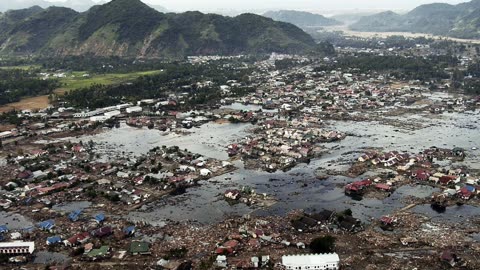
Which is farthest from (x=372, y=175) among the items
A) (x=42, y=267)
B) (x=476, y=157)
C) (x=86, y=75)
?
(x=86, y=75)

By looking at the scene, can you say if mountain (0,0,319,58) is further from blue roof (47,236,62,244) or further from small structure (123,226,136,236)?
blue roof (47,236,62,244)

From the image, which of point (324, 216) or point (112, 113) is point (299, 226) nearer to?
point (324, 216)

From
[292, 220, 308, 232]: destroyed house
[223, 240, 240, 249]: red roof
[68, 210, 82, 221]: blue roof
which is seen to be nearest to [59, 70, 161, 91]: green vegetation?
[68, 210, 82, 221]: blue roof

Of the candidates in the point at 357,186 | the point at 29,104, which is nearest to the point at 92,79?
the point at 29,104

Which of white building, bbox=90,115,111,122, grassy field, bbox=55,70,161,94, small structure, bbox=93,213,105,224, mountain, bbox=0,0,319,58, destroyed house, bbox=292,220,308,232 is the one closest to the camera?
destroyed house, bbox=292,220,308,232

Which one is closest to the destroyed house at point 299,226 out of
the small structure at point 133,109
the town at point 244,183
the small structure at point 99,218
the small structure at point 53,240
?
the town at point 244,183
